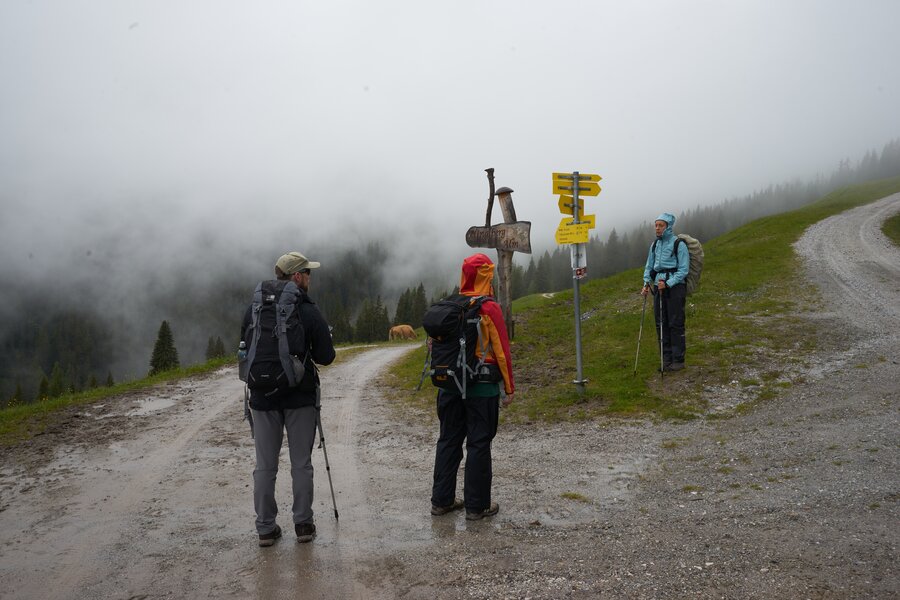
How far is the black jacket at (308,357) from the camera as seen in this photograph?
6.12 m

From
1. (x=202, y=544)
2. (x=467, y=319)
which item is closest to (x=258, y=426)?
(x=202, y=544)

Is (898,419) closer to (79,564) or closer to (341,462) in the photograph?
(341,462)

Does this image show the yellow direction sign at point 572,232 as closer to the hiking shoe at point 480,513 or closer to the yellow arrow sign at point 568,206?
the yellow arrow sign at point 568,206

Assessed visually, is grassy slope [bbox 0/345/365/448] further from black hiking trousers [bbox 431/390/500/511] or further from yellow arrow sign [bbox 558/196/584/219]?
yellow arrow sign [bbox 558/196/584/219]

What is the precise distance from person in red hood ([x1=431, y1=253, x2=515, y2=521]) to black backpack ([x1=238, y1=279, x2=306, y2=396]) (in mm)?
1708

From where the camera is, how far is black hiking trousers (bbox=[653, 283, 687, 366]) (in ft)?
39.0

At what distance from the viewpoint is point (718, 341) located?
1416 cm

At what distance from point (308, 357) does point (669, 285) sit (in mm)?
8165

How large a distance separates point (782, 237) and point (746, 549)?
119ft

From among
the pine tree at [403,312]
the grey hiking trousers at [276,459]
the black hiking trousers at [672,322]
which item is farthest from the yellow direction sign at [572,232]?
the pine tree at [403,312]

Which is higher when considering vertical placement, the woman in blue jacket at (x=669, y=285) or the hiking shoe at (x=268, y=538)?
the woman in blue jacket at (x=669, y=285)

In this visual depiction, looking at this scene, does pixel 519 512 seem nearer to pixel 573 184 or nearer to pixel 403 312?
pixel 573 184

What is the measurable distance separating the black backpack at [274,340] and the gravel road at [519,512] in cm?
169

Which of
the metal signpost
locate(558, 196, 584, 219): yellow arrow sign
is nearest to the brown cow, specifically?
the metal signpost
